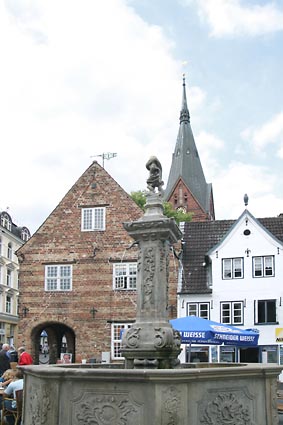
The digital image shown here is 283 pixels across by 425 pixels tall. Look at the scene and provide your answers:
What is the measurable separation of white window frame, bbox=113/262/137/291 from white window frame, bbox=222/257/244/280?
4.38 m

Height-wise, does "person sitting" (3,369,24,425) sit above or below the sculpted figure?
below

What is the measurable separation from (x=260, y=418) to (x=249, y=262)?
2061 centimetres

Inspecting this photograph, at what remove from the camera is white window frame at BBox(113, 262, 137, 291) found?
27.3m

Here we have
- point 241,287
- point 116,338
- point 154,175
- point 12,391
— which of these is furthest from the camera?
point 241,287

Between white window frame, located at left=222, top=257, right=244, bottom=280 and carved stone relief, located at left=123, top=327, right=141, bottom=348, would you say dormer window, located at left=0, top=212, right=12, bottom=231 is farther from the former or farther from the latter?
carved stone relief, located at left=123, top=327, right=141, bottom=348

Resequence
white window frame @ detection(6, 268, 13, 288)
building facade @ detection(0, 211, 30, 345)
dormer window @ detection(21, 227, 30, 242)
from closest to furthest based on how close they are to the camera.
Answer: building facade @ detection(0, 211, 30, 345)
white window frame @ detection(6, 268, 13, 288)
dormer window @ detection(21, 227, 30, 242)

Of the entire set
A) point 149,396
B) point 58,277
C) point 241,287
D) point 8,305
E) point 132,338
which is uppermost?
point 58,277

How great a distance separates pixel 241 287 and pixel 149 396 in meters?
21.6

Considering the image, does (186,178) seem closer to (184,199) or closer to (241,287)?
(184,199)

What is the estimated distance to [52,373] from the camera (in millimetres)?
7000

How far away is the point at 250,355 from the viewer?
27062mm

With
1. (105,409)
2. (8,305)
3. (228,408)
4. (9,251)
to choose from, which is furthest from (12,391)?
(9,251)

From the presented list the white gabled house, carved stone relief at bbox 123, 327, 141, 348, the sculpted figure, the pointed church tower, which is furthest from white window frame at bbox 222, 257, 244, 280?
the pointed church tower

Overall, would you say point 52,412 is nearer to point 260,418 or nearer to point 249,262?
point 260,418
